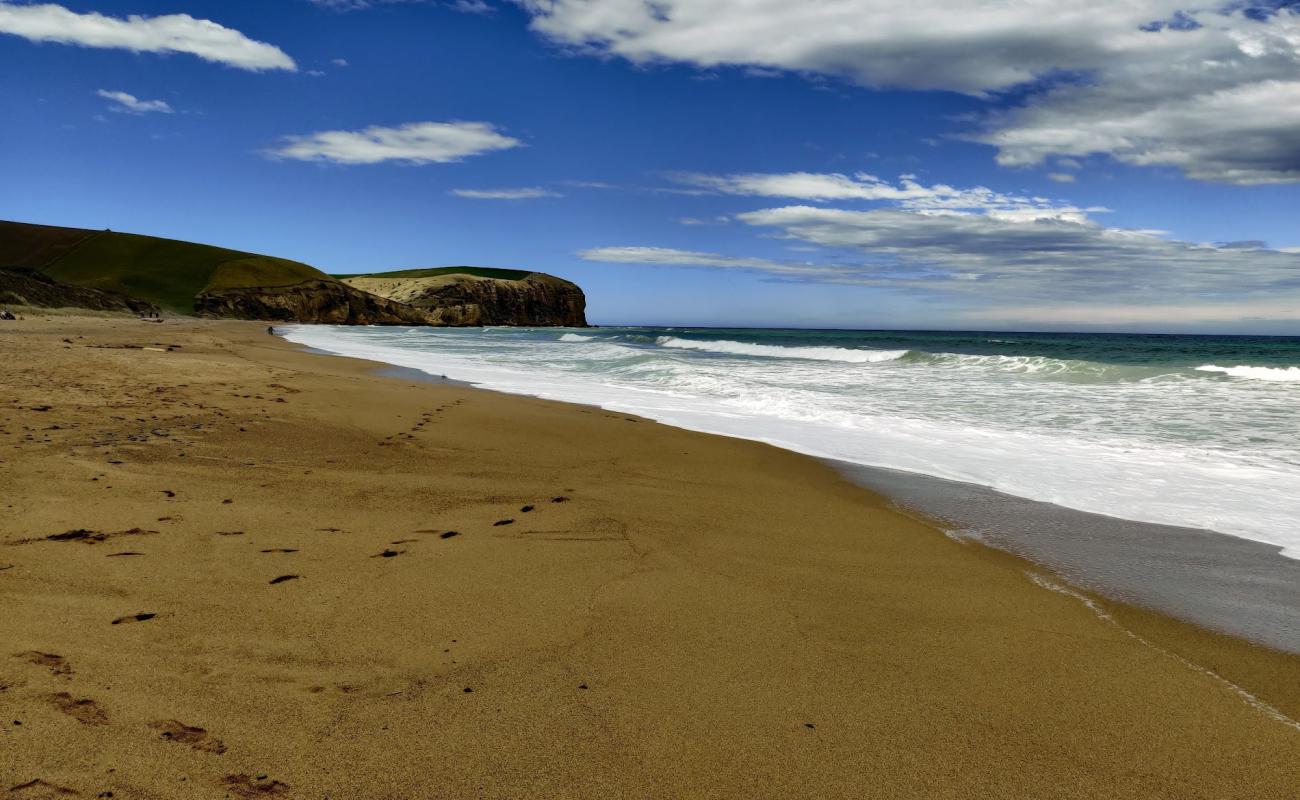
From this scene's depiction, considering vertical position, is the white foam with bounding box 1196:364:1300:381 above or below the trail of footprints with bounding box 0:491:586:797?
above

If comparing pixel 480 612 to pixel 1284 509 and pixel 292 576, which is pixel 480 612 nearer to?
pixel 292 576

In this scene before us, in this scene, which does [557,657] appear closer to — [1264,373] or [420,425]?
[420,425]

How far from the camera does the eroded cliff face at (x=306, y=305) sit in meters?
84.8

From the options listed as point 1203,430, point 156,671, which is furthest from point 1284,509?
point 156,671

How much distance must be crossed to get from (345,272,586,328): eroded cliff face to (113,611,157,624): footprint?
118 m

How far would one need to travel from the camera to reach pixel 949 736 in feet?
7.65

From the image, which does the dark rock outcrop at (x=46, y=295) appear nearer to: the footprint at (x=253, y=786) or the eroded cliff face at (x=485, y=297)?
the footprint at (x=253, y=786)

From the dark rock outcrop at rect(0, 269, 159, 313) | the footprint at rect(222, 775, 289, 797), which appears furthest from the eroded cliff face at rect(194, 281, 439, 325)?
the footprint at rect(222, 775, 289, 797)

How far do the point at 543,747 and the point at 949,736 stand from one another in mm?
1294

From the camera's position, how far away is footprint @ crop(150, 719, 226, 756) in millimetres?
2057

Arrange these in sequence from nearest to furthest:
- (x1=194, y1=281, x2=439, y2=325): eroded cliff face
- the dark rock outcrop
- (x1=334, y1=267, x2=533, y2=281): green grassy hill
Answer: the dark rock outcrop, (x1=194, y1=281, x2=439, y2=325): eroded cliff face, (x1=334, y1=267, x2=533, y2=281): green grassy hill

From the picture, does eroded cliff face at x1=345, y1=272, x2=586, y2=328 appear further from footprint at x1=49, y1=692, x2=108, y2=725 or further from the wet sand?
footprint at x1=49, y1=692, x2=108, y2=725

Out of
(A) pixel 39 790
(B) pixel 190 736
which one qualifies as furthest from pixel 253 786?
(A) pixel 39 790

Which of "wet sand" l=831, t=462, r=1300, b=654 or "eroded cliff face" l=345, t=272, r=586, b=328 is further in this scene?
"eroded cliff face" l=345, t=272, r=586, b=328
